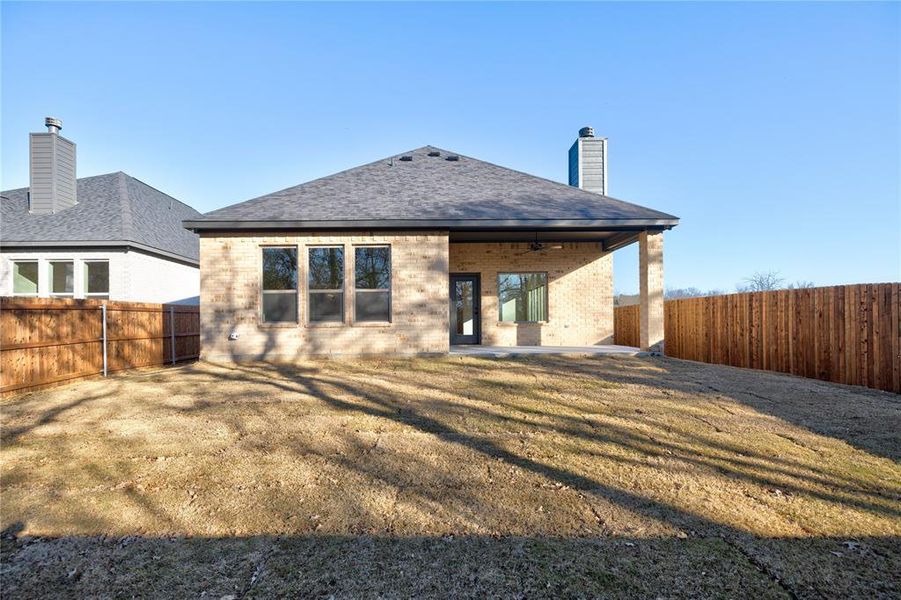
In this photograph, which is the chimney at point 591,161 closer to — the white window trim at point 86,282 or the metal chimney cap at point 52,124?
the white window trim at point 86,282

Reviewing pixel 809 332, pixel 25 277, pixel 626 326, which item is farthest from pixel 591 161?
pixel 25 277

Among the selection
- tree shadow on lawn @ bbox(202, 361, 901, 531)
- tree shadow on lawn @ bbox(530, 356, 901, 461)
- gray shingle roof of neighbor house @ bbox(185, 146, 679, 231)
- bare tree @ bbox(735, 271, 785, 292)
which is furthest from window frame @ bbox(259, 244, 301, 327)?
bare tree @ bbox(735, 271, 785, 292)

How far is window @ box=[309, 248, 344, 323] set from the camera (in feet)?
32.6

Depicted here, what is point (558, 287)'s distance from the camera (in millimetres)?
13359

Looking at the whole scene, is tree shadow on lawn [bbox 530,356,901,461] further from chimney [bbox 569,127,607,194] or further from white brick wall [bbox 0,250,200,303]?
white brick wall [bbox 0,250,200,303]

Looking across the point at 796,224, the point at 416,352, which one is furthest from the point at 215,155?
the point at 796,224

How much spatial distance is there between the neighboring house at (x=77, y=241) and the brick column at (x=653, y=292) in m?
13.3

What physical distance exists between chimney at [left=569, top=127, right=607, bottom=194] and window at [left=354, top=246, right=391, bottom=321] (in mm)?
8501

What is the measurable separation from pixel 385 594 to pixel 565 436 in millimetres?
2826

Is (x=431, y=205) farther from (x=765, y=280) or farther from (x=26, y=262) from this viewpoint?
(x=765, y=280)

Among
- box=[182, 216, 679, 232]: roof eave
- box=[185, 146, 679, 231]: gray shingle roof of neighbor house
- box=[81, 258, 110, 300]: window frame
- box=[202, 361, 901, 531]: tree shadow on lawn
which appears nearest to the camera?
box=[202, 361, 901, 531]: tree shadow on lawn

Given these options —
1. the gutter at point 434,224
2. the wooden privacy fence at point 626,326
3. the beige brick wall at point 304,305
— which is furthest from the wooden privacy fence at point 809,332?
the beige brick wall at point 304,305

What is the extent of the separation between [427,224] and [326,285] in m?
2.92

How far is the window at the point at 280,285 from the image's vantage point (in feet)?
32.4
